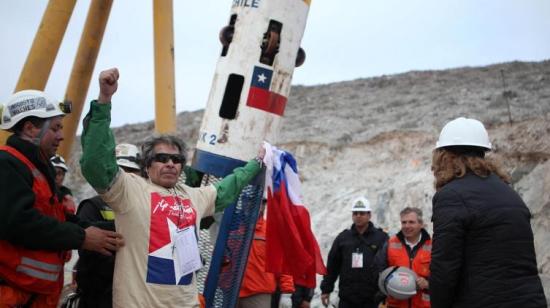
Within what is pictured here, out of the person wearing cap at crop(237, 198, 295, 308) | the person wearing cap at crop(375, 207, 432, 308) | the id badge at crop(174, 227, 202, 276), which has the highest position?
the person wearing cap at crop(375, 207, 432, 308)

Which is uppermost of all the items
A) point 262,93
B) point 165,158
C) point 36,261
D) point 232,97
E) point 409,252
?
point 262,93

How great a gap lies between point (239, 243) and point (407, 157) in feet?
36.8

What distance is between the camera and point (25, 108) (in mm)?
4199

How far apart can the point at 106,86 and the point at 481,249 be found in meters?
2.57

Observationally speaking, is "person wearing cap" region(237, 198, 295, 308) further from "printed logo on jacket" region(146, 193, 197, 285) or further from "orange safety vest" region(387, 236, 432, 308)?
"printed logo on jacket" region(146, 193, 197, 285)

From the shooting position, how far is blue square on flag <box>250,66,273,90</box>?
7469 millimetres

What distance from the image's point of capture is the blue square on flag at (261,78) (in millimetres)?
7469

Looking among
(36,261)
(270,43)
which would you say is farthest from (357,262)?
(36,261)

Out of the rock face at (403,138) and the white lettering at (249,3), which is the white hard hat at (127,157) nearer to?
the white lettering at (249,3)

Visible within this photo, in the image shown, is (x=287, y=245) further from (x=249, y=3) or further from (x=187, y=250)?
(x=249, y=3)

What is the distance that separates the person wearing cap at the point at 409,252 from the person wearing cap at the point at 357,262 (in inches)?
44.1

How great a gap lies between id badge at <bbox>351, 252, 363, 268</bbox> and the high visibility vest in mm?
5374

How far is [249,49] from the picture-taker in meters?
7.57

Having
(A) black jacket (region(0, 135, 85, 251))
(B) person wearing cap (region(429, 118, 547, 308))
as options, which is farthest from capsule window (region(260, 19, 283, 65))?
(A) black jacket (region(0, 135, 85, 251))
